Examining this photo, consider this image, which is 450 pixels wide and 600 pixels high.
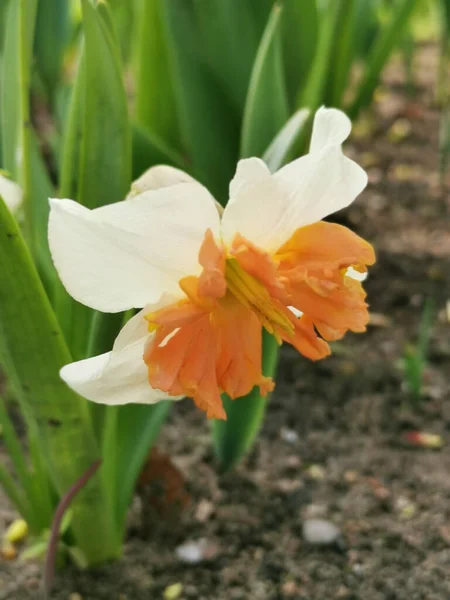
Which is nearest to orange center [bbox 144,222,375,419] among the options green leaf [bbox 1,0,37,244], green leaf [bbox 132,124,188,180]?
green leaf [bbox 1,0,37,244]

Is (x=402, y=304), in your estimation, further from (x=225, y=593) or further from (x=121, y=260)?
(x=121, y=260)

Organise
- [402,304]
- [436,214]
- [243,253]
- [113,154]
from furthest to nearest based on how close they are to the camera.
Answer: [436,214]
[402,304]
[113,154]
[243,253]

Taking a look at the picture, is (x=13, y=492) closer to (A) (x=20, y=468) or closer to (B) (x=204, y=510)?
(A) (x=20, y=468)

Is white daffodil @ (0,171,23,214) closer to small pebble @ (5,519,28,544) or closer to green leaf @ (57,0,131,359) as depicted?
green leaf @ (57,0,131,359)

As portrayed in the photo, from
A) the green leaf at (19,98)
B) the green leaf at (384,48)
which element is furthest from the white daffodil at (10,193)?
the green leaf at (384,48)

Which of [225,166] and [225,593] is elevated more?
[225,166]

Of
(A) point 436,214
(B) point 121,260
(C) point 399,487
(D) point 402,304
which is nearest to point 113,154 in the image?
(B) point 121,260
